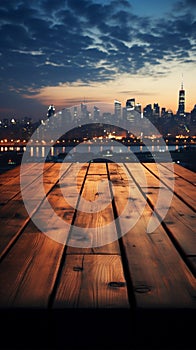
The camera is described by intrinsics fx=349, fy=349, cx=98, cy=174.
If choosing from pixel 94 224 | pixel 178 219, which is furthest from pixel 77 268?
pixel 178 219

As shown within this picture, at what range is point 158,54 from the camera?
52875 mm

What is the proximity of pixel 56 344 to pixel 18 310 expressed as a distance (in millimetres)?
165

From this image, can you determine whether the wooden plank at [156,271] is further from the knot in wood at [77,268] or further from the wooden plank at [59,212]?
the wooden plank at [59,212]

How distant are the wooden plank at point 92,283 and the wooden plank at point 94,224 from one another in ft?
0.53

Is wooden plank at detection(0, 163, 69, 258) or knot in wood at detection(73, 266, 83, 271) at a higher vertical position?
wooden plank at detection(0, 163, 69, 258)

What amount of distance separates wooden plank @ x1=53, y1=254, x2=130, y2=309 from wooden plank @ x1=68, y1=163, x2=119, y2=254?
16 cm

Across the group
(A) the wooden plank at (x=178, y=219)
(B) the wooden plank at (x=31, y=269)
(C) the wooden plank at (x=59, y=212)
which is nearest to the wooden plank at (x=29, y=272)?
(B) the wooden plank at (x=31, y=269)

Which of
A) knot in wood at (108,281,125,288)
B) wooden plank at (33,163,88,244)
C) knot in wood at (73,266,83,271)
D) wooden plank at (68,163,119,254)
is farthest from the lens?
wooden plank at (33,163,88,244)

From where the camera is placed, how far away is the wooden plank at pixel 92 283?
3.92 feet

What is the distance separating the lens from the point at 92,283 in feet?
4.55

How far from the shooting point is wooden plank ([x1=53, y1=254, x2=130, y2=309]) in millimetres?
1196

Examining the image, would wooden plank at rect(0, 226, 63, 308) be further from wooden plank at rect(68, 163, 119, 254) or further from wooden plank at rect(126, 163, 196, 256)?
wooden plank at rect(126, 163, 196, 256)

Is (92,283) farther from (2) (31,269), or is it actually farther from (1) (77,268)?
A: (2) (31,269)

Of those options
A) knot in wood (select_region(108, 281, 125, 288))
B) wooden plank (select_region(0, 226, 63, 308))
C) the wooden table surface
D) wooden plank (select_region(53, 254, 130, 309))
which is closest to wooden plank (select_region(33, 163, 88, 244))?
the wooden table surface
